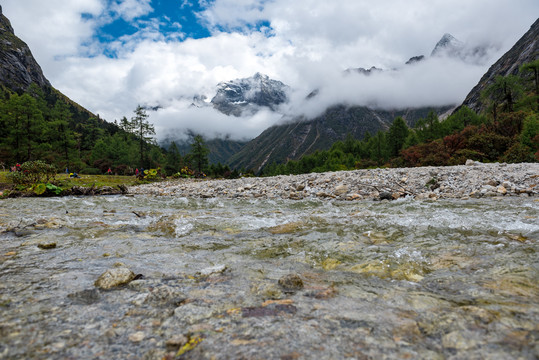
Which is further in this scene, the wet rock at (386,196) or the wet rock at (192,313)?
the wet rock at (386,196)

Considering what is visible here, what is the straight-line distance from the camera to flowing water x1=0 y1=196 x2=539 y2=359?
2096 millimetres

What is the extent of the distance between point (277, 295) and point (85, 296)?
229 centimetres

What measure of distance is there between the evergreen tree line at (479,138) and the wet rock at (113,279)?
97.6ft

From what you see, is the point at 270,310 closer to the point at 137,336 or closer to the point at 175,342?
the point at 175,342

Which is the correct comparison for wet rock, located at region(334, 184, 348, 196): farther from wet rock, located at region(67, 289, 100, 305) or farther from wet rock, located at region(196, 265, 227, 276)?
wet rock, located at region(67, 289, 100, 305)

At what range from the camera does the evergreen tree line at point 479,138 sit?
85.6 ft

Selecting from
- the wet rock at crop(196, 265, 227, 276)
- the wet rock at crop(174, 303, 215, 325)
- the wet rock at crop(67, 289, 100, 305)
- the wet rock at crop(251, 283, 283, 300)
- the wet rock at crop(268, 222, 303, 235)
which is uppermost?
the wet rock at crop(67, 289, 100, 305)

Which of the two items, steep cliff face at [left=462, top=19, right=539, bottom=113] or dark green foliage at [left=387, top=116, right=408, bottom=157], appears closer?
dark green foliage at [left=387, top=116, right=408, bottom=157]

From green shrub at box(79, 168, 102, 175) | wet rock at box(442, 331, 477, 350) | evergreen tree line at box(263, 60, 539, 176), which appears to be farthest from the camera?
green shrub at box(79, 168, 102, 175)

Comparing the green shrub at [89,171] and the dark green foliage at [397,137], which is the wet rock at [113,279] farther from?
the dark green foliage at [397,137]

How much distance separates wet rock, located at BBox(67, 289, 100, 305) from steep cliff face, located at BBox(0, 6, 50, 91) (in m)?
175

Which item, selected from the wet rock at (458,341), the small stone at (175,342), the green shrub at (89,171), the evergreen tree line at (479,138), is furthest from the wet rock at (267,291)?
the green shrub at (89,171)

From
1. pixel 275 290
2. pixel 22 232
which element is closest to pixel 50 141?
pixel 22 232

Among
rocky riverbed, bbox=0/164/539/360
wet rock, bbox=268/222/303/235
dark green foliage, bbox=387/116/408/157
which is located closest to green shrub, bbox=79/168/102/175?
rocky riverbed, bbox=0/164/539/360
